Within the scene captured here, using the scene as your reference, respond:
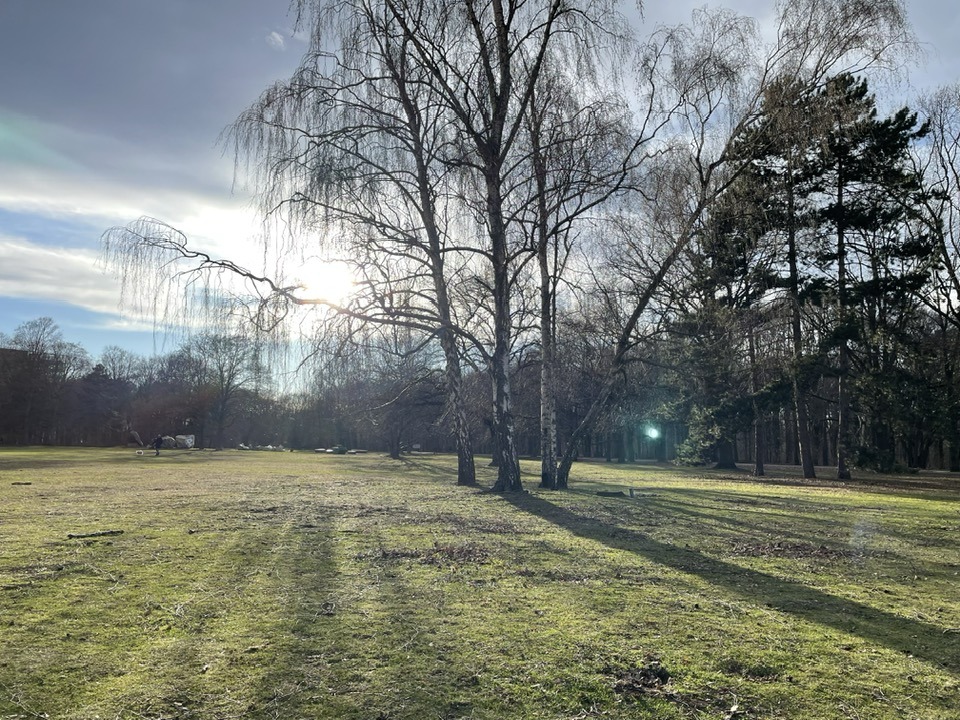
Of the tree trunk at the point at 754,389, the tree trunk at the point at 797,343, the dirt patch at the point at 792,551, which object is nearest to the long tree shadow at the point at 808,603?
the dirt patch at the point at 792,551

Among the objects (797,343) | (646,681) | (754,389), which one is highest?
(797,343)

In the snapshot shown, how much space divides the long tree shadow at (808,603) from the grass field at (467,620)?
0.02 meters

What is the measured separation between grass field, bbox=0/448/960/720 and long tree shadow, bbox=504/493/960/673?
0.02 meters

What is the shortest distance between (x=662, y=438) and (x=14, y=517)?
49589 mm

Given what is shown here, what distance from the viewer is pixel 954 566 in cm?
700

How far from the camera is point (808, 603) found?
5254 mm

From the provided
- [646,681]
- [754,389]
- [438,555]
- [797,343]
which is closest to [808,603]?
[646,681]

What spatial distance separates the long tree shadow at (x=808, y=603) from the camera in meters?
4.26

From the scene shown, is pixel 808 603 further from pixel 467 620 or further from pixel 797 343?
pixel 797 343

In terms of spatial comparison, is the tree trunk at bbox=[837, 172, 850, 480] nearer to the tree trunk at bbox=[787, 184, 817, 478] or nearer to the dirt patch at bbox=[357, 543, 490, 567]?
the tree trunk at bbox=[787, 184, 817, 478]

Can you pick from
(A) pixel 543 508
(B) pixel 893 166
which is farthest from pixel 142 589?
(B) pixel 893 166

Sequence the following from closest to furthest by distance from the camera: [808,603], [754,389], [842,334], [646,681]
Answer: [646,681] → [808,603] → [842,334] → [754,389]

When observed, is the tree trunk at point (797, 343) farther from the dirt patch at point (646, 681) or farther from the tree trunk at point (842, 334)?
the dirt patch at point (646, 681)

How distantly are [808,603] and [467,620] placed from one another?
2.81 metres
